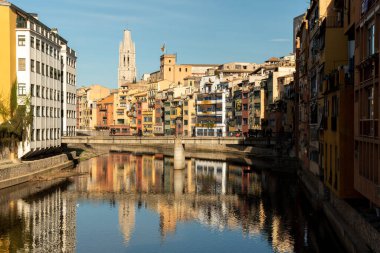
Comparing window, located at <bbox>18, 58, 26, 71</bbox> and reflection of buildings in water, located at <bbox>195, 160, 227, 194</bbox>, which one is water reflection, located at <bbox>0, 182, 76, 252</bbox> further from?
window, located at <bbox>18, 58, 26, 71</bbox>

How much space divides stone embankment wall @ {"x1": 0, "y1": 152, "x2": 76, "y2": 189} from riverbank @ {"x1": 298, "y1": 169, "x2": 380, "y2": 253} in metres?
38.6

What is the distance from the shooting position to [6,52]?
7656 centimetres

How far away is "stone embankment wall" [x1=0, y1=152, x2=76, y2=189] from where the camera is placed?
67.3 meters

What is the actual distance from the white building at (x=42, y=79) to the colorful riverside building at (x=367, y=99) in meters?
55.6

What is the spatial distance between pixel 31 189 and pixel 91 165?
38009 mm

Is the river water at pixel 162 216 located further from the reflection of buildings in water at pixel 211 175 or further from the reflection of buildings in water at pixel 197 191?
the reflection of buildings in water at pixel 211 175

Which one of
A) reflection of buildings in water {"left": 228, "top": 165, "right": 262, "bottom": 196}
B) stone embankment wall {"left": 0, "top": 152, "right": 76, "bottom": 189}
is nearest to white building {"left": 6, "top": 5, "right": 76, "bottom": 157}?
stone embankment wall {"left": 0, "top": 152, "right": 76, "bottom": 189}

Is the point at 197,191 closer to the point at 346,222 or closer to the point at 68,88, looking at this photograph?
the point at 346,222

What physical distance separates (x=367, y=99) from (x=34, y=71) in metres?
60.9

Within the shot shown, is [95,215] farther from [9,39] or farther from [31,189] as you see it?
[9,39]

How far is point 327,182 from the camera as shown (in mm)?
51781

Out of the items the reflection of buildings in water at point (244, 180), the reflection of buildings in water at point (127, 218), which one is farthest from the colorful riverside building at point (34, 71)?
the reflection of buildings in water at point (244, 180)

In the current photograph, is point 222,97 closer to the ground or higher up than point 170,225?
higher up

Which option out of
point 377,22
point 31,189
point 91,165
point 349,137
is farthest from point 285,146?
point 377,22
